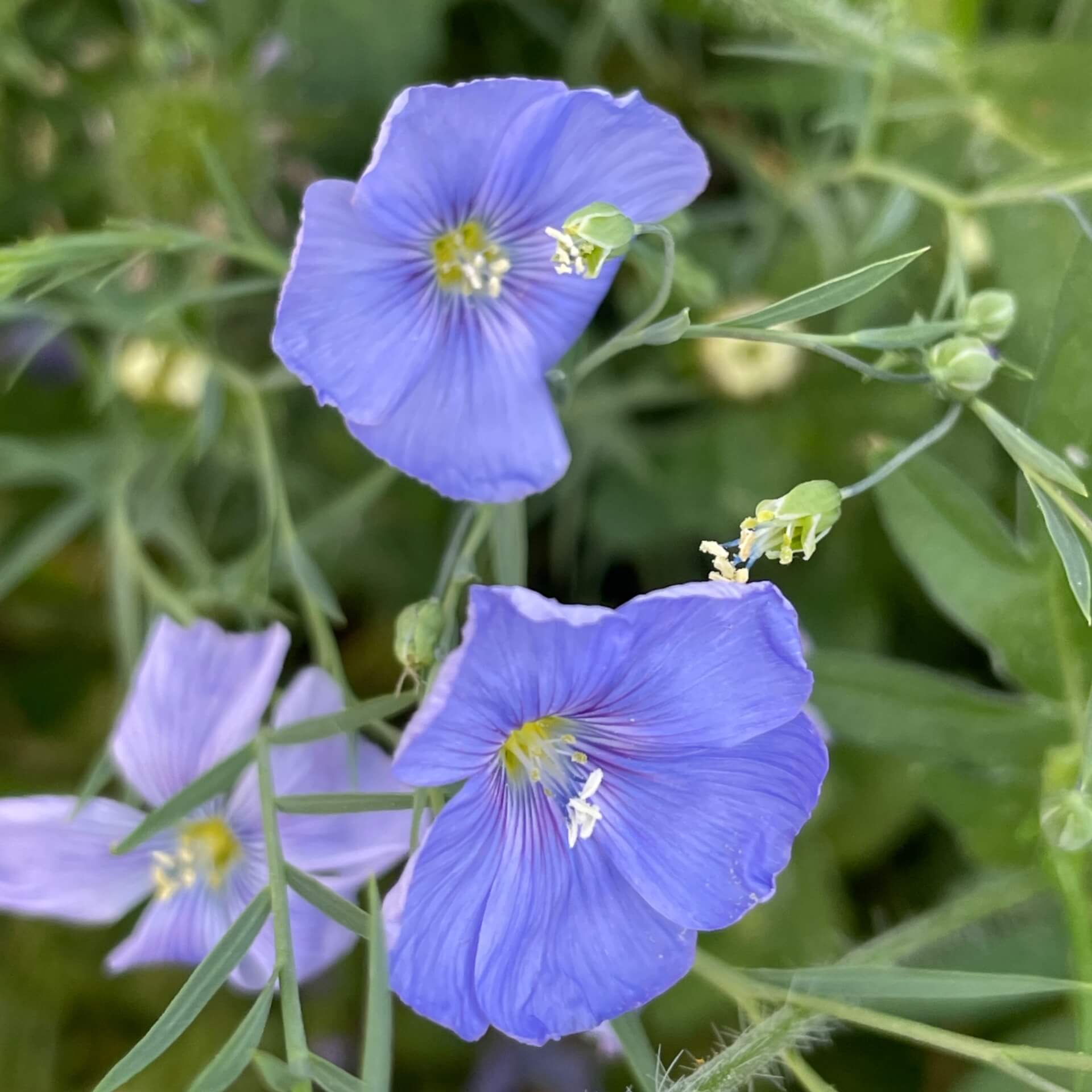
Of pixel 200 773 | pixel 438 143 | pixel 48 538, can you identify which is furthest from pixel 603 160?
pixel 48 538

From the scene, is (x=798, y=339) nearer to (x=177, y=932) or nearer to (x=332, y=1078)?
(x=332, y=1078)

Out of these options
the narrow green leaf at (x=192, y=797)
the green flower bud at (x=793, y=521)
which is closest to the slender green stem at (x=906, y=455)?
the green flower bud at (x=793, y=521)

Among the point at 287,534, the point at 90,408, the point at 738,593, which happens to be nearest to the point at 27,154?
the point at 90,408

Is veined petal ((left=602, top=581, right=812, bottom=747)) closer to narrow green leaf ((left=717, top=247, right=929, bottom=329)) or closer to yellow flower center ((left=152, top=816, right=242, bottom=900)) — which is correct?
narrow green leaf ((left=717, top=247, right=929, bottom=329))

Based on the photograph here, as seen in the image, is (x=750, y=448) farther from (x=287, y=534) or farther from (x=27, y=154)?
(x=27, y=154)

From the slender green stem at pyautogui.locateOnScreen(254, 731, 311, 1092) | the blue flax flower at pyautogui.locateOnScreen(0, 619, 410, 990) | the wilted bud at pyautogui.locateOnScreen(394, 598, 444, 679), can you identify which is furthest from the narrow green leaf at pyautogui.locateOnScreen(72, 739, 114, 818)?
the wilted bud at pyautogui.locateOnScreen(394, 598, 444, 679)

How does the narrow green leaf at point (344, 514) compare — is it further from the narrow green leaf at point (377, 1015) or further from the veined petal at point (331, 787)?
the narrow green leaf at point (377, 1015)

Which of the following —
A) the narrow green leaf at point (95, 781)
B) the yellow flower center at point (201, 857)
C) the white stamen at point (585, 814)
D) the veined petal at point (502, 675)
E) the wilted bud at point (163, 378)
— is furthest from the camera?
the wilted bud at point (163, 378)
